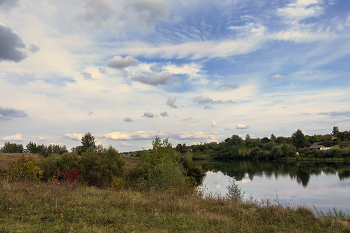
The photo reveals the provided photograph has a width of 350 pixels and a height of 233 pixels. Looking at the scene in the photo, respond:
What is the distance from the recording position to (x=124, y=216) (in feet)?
28.6

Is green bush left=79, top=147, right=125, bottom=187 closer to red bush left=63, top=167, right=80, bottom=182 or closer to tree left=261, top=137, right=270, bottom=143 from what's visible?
red bush left=63, top=167, right=80, bottom=182

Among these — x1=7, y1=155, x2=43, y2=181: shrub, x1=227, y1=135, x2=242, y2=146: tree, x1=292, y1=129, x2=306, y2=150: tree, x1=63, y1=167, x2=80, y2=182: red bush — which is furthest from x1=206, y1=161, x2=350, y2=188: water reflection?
x1=227, y1=135, x2=242, y2=146: tree

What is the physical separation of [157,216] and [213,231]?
235 cm

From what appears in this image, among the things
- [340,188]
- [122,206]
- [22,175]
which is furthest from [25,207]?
[340,188]

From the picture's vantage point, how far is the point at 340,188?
33.7 m

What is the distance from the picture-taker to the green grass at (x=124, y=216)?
7.32m

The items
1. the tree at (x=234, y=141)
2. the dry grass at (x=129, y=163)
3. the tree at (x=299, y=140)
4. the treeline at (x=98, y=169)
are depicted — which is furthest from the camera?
the tree at (x=234, y=141)

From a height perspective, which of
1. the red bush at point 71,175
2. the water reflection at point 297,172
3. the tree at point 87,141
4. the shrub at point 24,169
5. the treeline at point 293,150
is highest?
the tree at point 87,141

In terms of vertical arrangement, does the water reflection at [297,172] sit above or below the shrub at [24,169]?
below

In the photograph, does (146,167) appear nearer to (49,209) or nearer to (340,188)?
(49,209)

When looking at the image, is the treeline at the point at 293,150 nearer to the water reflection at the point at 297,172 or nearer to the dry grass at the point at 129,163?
the water reflection at the point at 297,172

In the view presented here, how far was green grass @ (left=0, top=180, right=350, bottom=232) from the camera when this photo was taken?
7.32 metres

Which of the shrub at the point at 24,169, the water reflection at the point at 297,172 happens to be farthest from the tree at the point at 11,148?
the shrub at the point at 24,169

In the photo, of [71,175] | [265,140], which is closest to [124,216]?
[71,175]
